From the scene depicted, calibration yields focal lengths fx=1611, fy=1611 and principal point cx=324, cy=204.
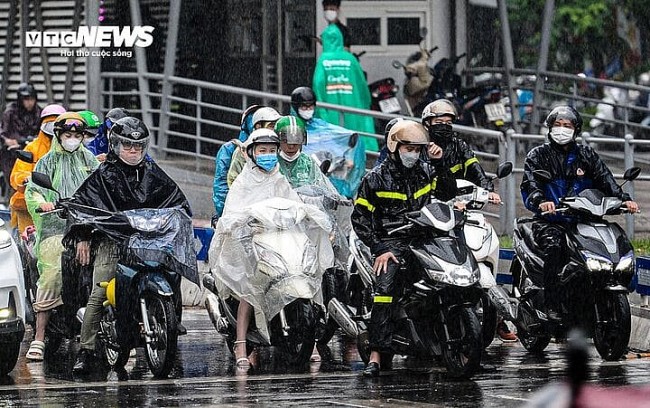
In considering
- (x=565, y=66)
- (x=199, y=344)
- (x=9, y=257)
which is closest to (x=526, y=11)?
(x=565, y=66)

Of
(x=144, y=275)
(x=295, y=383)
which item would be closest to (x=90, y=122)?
(x=144, y=275)

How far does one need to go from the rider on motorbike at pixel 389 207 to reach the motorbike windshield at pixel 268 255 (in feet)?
1.90

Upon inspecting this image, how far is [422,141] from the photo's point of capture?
10281 mm

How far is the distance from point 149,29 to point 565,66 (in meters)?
16.2

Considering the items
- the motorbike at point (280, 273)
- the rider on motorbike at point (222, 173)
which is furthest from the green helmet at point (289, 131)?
the motorbike at point (280, 273)

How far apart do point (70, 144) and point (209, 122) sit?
7.07m

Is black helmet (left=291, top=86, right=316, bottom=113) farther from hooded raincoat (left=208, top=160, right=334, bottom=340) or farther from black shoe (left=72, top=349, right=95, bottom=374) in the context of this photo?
black shoe (left=72, top=349, right=95, bottom=374)

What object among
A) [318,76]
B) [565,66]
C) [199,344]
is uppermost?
[565,66]

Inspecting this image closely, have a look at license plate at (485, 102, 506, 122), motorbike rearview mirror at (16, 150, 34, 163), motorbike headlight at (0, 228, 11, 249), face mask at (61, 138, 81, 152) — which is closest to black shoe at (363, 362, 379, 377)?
motorbike headlight at (0, 228, 11, 249)

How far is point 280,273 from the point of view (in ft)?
34.7

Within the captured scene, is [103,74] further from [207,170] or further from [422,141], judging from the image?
[422,141]

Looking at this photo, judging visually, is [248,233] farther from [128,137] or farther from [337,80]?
[337,80]

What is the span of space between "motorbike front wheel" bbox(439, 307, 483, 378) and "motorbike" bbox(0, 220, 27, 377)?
263 centimetres

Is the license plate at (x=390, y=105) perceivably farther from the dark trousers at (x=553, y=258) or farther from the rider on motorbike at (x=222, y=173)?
the dark trousers at (x=553, y=258)
